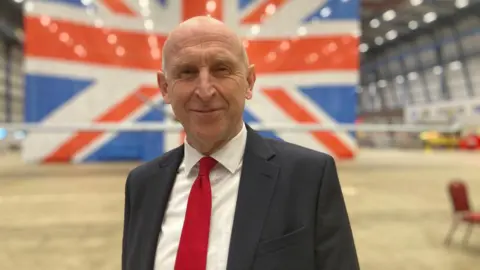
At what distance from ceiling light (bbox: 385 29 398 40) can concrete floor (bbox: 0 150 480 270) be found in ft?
99.8

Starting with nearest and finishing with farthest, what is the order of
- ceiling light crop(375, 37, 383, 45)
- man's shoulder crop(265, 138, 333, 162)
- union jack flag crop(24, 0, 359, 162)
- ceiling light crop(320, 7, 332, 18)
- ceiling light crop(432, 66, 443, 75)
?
1. man's shoulder crop(265, 138, 333, 162)
2. union jack flag crop(24, 0, 359, 162)
3. ceiling light crop(320, 7, 332, 18)
4. ceiling light crop(432, 66, 443, 75)
5. ceiling light crop(375, 37, 383, 45)

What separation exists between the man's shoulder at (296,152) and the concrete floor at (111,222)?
3253 millimetres

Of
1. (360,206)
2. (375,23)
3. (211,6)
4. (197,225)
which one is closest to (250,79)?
(197,225)

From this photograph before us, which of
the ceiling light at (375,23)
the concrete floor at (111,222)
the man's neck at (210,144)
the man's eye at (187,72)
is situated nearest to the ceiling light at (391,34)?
the ceiling light at (375,23)

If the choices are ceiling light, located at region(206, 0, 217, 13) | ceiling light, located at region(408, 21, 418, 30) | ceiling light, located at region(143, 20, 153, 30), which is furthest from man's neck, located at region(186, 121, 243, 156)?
ceiling light, located at region(408, 21, 418, 30)

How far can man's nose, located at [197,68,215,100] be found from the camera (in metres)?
1.23

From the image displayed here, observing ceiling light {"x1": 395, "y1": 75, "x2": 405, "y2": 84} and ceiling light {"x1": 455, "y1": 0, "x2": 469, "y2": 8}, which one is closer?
ceiling light {"x1": 455, "y1": 0, "x2": 469, "y2": 8}

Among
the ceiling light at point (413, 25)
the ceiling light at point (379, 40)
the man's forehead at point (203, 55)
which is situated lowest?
the man's forehead at point (203, 55)

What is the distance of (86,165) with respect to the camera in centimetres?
1384

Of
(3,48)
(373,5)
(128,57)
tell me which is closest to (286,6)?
(128,57)

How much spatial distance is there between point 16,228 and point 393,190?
742 cm

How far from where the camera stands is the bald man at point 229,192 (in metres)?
1.22

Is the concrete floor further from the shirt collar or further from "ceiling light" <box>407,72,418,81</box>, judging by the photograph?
"ceiling light" <box>407,72,418,81</box>

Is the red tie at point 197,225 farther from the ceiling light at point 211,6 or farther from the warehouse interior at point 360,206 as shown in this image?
the ceiling light at point 211,6
